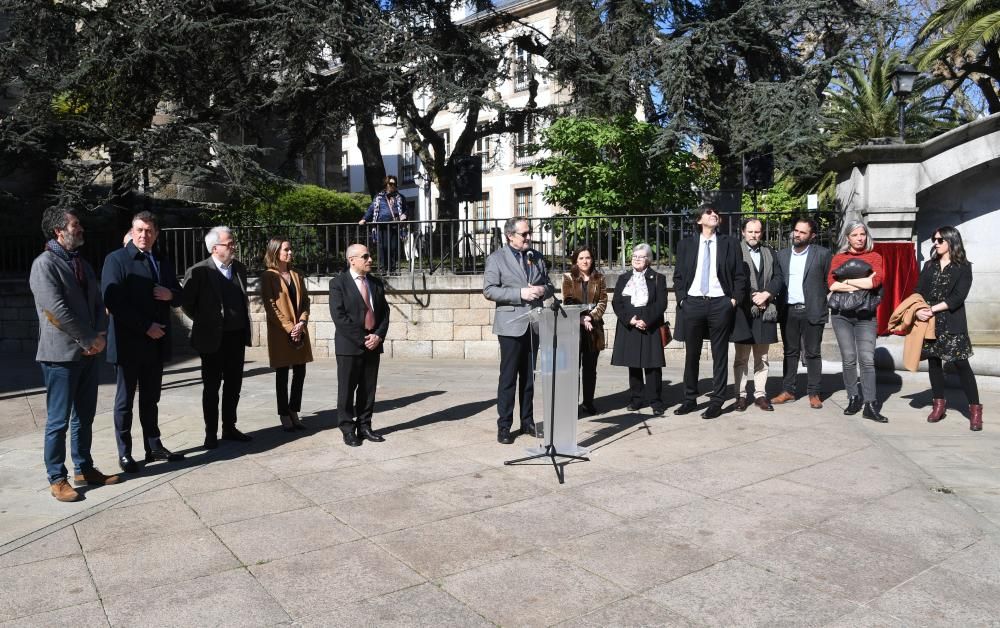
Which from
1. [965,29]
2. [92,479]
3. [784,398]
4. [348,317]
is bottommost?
[784,398]

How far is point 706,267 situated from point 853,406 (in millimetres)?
1873

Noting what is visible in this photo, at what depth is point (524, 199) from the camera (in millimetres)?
41938

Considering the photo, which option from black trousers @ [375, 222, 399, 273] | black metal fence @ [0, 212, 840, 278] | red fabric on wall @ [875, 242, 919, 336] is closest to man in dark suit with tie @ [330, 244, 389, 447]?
black metal fence @ [0, 212, 840, 278]

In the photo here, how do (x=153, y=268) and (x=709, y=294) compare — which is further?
(x=709, y=294)

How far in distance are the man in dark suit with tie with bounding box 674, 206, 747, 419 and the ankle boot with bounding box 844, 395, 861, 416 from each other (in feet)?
3.74

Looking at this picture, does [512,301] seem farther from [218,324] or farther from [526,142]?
[526,142]

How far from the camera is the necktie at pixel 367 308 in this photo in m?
6.67

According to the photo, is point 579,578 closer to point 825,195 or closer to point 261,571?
point 261,571

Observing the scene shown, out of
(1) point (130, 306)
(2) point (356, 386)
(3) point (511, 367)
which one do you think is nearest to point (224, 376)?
(2) point (356, 386)

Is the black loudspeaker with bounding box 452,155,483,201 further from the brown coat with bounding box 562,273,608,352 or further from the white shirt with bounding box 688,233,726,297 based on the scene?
the white shirt with bounding box 688,233,726,297

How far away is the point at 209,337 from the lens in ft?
21.1

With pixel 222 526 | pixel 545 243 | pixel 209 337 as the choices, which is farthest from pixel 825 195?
pixel 222 526

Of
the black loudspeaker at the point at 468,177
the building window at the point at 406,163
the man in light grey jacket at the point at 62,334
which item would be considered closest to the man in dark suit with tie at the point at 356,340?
the man in light grey jacket at the point at 62,334

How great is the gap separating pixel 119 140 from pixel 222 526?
33.6 ft
